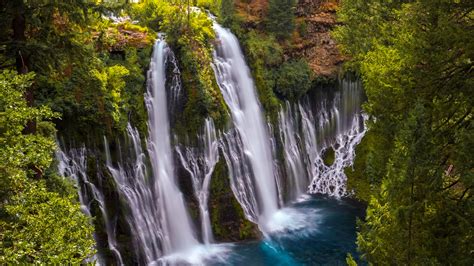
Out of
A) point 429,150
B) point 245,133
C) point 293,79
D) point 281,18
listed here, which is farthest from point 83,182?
point 281,18

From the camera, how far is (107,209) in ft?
48.4

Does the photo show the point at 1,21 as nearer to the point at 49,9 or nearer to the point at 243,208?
the point at 49,9

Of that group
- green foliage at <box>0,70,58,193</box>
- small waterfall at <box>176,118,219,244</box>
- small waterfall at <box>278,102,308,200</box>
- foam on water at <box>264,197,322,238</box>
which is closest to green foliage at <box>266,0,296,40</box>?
small waterfall at <box>278,102,308,200</box>

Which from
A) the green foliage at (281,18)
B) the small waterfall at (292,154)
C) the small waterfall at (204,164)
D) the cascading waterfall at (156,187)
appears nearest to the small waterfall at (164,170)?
the cascading waterfall at (156,187)

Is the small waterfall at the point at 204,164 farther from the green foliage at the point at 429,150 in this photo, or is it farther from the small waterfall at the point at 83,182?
the green foliage at the point at 429,150

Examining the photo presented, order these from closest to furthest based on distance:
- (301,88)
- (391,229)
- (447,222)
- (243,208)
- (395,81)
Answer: (447,222), (391,229), (395,81), (243,208), (301,88)

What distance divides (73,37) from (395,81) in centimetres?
699

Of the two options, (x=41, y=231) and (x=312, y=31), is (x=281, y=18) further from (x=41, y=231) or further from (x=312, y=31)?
(x=41, y=231)

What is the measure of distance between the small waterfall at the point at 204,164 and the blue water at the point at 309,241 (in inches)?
68.9

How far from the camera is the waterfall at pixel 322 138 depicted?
79.9ft

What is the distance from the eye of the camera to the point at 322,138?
87.2 feet

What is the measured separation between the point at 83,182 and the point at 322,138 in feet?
53.9

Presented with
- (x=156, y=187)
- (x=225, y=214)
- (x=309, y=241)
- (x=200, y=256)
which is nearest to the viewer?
(x=200, y=256)

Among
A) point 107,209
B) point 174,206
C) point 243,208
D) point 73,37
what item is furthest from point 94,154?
point 243,208
